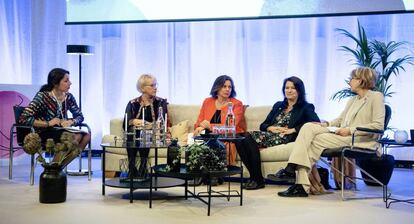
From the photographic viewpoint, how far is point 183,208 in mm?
4238

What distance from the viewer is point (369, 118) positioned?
485 centimetres

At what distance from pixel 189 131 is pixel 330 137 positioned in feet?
5.11

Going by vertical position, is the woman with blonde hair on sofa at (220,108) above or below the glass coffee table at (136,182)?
above

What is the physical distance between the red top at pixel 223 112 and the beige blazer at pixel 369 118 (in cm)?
107

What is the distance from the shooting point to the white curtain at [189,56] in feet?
22.9

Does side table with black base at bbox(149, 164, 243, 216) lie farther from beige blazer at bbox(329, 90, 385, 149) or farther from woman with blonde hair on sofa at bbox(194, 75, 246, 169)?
beige blazer at bbox(329, 90, 385, 149)

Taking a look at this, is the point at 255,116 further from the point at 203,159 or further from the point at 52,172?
the point at 52,172

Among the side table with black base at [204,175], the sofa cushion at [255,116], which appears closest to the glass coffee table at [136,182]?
the side table with black base at [204,175]

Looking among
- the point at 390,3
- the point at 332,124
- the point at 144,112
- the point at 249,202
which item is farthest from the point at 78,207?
the point at 390,3

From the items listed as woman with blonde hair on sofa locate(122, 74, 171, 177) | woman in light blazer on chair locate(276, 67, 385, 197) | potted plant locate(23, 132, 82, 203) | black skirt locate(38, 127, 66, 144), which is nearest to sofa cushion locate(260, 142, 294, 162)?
woman in light blazer on chair locate(276, 67, 385, 197)

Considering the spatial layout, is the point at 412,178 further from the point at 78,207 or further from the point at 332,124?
the point at 78,207

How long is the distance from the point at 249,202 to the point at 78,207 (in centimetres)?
125

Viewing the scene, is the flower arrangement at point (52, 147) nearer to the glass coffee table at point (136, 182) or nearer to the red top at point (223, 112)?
the glass coffee table at point (136, 182)

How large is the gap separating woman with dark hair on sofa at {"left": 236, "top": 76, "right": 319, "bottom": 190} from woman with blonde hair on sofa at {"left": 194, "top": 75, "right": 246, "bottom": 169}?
25 centimetres
